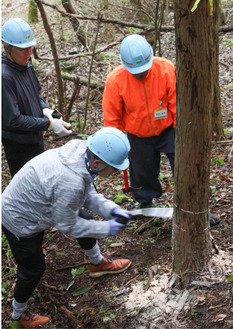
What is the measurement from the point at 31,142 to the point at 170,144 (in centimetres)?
147

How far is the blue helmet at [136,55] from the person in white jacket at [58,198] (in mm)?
1037

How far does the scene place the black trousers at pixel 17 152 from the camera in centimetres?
384

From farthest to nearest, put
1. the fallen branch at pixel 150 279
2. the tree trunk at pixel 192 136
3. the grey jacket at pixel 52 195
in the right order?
1. the fallen branch at pixel 150 279
2. the grey jacket at pixel 52 195
3. the tree trunk at pixel 192 136

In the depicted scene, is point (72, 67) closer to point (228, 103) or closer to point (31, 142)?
point (228, 103)

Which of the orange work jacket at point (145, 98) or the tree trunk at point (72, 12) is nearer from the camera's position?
the orange work jacket at point (145, 98)

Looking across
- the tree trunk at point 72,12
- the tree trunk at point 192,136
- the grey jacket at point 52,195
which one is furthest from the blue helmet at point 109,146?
the tree trunk at point 72,12

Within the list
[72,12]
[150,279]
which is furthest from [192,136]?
[72,12]

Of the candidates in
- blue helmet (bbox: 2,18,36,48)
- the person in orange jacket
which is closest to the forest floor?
the person in orange jacket

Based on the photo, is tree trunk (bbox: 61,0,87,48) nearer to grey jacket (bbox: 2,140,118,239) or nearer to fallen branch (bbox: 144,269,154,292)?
grey jacket (bbox: 2,140,118,239)

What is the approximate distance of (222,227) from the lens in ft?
12.5

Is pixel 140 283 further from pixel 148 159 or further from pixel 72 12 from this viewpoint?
pixel 72 12

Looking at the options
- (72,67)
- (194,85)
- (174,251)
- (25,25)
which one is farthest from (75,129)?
(194,85)

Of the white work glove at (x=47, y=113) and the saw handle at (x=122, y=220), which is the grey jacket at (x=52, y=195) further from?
the white work glove at (x=47, y=113)

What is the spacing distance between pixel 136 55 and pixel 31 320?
8.56ft
